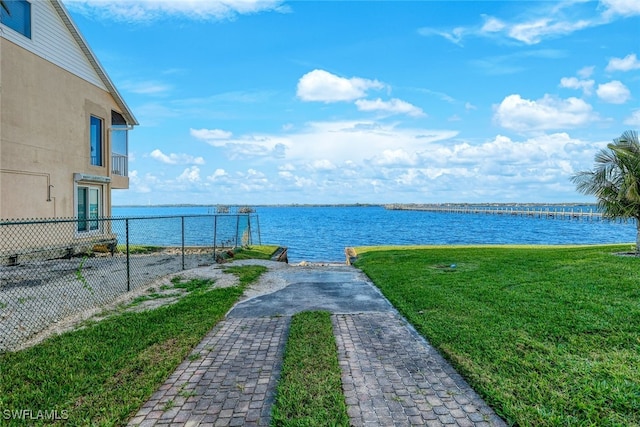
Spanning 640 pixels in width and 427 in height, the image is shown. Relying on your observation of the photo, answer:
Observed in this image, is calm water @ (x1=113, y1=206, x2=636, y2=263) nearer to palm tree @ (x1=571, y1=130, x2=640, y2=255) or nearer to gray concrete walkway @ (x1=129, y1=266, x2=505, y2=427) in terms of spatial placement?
palm tree @ (x1=571, y1=130, x2=640, y2=255)

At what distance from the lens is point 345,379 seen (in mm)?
3691

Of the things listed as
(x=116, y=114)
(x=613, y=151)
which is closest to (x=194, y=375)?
(x=613, y=151)

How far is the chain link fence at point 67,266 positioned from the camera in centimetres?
608

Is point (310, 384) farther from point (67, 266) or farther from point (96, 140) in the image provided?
point (96, 140)

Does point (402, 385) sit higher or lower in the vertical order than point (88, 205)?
lower

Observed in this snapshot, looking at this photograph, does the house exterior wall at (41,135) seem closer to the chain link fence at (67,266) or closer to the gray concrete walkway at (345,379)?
the chain link fence at (67,266)

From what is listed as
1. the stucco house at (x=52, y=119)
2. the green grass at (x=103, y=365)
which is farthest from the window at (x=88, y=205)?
the green grass at (x=103, y=365)

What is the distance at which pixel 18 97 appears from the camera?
1102 centimetres

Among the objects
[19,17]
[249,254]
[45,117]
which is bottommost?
[249,254]

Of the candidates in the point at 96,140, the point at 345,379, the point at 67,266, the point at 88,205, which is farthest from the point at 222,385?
the point at 96,140

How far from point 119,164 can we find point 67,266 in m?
7.61

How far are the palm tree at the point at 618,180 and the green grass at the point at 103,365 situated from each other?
11.6 m

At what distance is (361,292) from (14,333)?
574 cm

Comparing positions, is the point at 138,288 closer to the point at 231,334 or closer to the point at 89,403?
the point at 231,334
